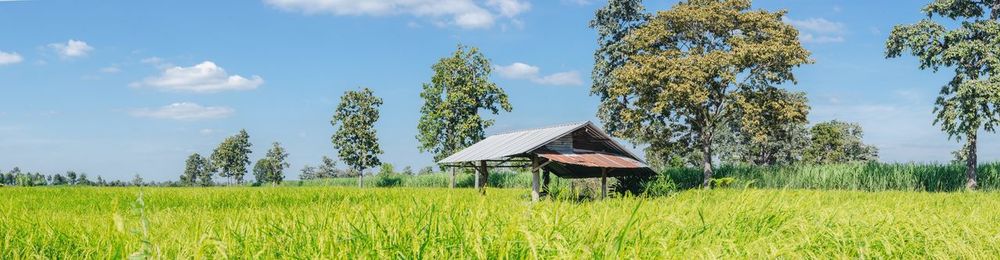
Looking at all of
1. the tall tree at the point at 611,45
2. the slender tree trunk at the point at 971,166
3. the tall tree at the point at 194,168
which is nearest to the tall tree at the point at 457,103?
the tall tree at the point at 611,45

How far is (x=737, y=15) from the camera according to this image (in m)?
32.4

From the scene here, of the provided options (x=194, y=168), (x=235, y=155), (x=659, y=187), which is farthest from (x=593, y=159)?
(x=194, y=168)

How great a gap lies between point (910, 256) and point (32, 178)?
216 ft

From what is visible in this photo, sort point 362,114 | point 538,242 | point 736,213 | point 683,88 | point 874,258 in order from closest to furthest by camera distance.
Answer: point 538,242
point 874,258
point 736,213
point 683,88
point 362,114

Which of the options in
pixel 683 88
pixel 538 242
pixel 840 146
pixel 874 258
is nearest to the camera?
pixel 538 242

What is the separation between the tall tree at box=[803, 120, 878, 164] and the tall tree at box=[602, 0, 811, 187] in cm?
2332

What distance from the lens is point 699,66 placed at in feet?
105

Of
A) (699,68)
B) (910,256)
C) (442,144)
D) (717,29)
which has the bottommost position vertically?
(910,256)

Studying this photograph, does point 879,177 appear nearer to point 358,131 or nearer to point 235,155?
point 358,131

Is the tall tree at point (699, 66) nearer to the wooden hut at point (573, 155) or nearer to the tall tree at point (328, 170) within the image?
the wooden hut at point (573, 155)

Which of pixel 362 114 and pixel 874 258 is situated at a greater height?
pixel 362 114

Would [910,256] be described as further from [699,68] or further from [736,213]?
[699,68]

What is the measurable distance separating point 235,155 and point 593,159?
194 feet

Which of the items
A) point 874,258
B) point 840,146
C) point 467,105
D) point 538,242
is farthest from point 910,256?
point 840,146
